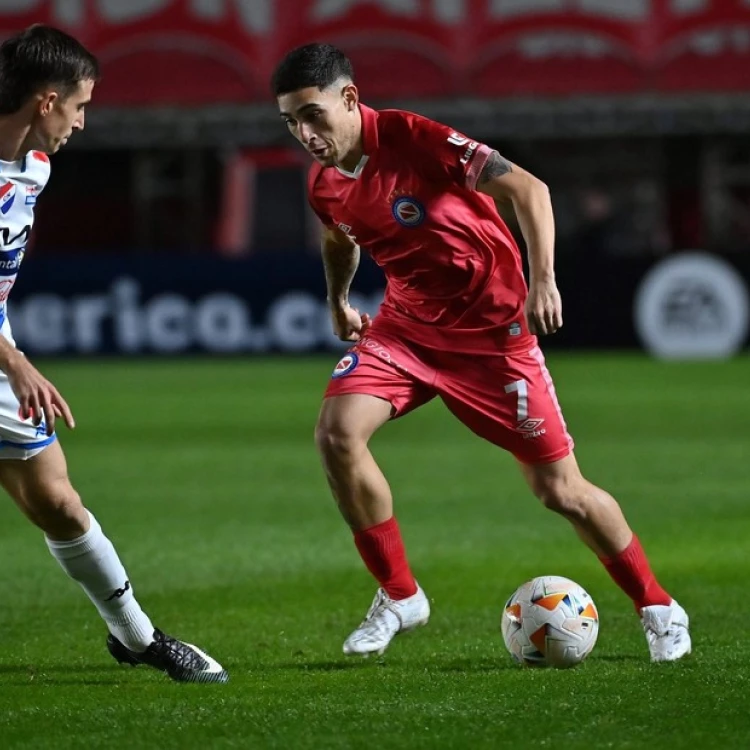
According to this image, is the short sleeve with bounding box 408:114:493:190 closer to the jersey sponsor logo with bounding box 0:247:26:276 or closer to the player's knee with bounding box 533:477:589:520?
the player's knee with bounding box 533:477:589:520

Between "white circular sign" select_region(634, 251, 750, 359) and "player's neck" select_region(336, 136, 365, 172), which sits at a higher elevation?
"player's neck" select_region(336, 136, 365, 172)

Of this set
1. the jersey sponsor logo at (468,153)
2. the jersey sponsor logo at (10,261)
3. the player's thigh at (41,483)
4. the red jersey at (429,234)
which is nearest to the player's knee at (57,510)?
the player's thigh at (41,483)

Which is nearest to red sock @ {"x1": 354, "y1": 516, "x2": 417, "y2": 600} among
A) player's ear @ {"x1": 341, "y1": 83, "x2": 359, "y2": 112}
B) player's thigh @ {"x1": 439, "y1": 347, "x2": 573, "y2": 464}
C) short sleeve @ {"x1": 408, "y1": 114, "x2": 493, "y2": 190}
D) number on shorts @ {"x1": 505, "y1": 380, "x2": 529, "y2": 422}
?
player's thigh @ {"x1": 439, "y1": 347, "x2": 573, "y2": 464}

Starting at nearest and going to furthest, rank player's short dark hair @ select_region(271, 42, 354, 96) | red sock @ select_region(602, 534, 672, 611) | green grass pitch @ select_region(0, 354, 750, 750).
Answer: green grass pitch @ select_region(0, 354, 750, 750) < player's short dark hair @ select_region(271, 42, 354, 96) < red sock @ select_region(602, 534, 672, 611)

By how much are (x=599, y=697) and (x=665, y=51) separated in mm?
20201

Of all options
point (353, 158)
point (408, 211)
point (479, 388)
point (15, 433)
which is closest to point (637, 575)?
point (479, 388)

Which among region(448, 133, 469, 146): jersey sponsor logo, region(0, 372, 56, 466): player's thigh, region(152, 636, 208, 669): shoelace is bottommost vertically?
region(152, 636, 208, 669): shoelace

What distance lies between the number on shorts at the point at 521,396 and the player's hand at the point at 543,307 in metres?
0.54

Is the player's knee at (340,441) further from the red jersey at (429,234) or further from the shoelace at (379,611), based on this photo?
the shoelace at (379,611)

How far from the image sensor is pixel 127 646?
17.7 ft

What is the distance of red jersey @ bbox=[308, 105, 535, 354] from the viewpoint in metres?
5.72

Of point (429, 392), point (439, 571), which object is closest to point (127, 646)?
point (429, 392)

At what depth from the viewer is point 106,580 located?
532 cm

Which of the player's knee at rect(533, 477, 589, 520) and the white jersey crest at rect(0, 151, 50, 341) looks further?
the player's knee at rect(533, 477, 589, 520)
